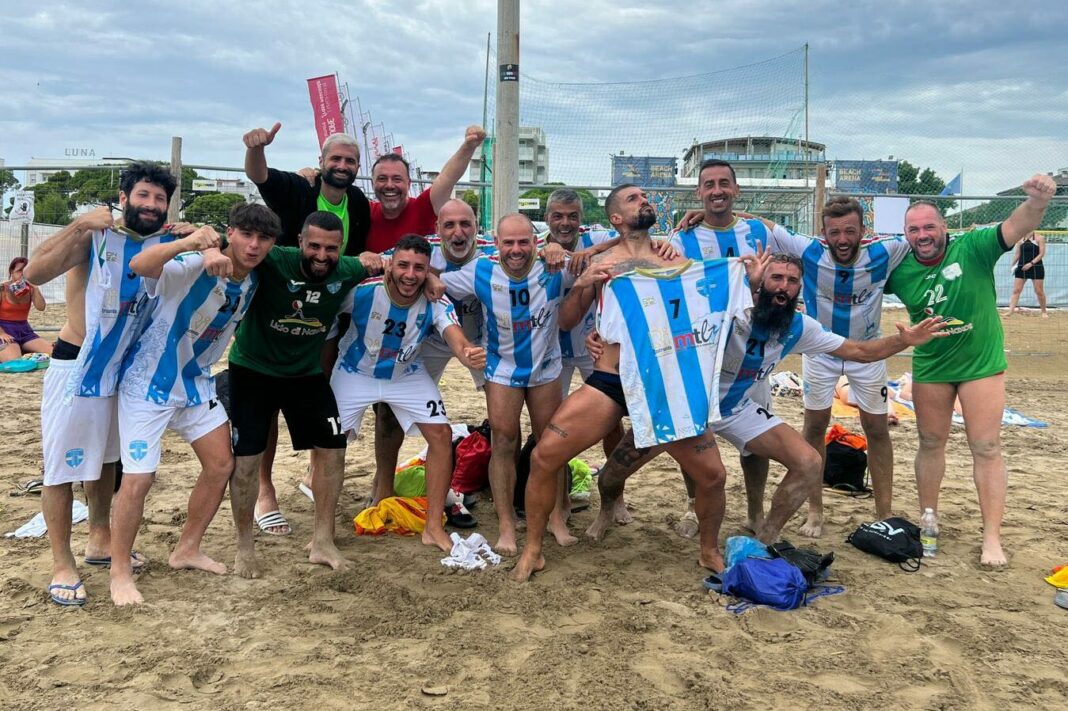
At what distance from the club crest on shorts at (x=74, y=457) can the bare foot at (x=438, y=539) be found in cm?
202

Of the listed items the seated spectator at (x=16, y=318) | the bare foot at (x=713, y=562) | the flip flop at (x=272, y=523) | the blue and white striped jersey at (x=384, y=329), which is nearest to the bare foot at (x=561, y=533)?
the bare foot at (x=713, y=562)

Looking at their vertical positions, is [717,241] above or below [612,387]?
above

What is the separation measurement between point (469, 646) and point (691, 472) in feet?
5.25

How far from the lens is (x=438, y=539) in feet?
16.2

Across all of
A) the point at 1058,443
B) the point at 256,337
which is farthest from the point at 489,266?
the point at 1058,443

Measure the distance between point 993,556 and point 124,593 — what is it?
4.97 meters

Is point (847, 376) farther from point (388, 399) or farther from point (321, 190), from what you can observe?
point (321, 190)

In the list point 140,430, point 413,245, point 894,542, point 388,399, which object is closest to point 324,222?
point 413,245

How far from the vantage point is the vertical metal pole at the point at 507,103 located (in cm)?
686

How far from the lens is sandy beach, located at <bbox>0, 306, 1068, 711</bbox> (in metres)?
3.21

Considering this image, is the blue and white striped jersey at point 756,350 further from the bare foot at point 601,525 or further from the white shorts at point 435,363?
the white shorts at point 435,363

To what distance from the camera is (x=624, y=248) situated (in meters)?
4.66

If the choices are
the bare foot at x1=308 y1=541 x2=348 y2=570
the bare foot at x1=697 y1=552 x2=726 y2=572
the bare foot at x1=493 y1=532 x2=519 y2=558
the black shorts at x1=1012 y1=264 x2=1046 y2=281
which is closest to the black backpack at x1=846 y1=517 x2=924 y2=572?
the bare foot at x1=697 y1=552 x2=726 y2=572

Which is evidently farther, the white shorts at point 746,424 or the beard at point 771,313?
the white shorts at point 746,424
